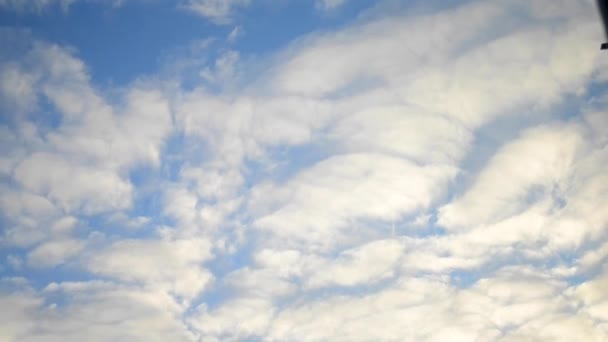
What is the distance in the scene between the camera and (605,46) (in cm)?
4059

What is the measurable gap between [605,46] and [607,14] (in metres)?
2.21

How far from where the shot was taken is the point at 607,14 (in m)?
39.6
